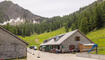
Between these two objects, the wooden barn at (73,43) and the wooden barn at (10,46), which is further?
the wooden barn at (73,43)

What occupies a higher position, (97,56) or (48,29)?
(48,29)

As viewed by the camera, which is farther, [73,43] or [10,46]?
[73,43]

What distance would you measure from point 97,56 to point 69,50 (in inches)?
737

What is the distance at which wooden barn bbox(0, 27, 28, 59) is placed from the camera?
26.5 metres

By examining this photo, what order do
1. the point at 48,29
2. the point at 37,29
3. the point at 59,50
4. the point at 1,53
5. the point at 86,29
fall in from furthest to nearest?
the point at 37,29 < the point at 48,29 < the point at 86,29 < the point at 59,50 < the point at 1,53

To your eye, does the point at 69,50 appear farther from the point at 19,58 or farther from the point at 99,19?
the point at 99,19

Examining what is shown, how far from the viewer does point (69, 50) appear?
1676 inches

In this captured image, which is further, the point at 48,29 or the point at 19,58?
the point at 48,29

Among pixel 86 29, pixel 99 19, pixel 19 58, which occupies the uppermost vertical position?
pixel 99 19

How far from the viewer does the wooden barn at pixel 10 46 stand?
26469 mm

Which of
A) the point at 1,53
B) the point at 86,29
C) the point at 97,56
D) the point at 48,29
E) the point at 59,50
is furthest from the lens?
the point at 48,29

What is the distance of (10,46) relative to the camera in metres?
27.2

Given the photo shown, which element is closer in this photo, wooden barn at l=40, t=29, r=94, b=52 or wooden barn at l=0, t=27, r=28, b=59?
wooden barn at l=0, t=27, r=28, b=59

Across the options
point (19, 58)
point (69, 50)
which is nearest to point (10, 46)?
point (19, 58)
